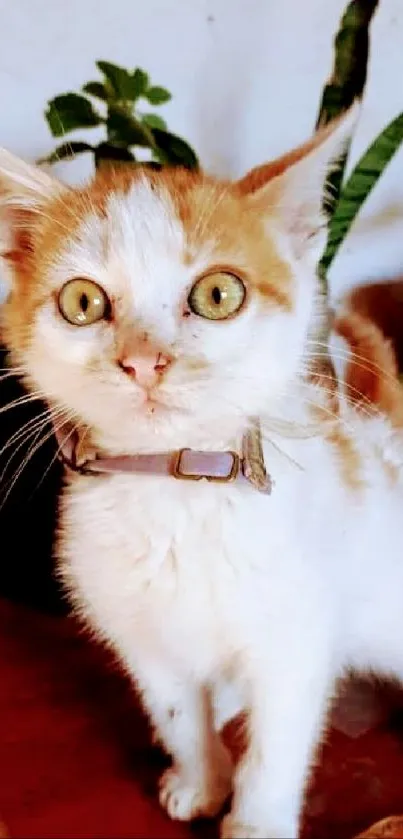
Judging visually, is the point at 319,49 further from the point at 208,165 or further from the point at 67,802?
the point at 67,802

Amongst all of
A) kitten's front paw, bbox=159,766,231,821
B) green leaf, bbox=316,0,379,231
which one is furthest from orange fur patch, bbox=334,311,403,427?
kitten's front paw, bbox=159,766,231,821

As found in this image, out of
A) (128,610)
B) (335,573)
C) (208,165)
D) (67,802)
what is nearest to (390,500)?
(335,573)

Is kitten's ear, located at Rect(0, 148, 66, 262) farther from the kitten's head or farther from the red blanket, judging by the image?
the red blanket

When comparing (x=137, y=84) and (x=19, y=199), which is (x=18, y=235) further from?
(x=137, y=84)

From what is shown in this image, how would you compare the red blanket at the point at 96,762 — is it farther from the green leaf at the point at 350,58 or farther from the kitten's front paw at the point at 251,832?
the green leaf at the point at 350,58

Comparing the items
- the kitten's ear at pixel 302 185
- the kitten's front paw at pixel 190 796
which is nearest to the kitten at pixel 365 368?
the kitten's ear at pixel 302 185

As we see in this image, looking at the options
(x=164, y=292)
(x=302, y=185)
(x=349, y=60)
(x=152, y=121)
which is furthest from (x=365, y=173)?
(x=164, y=292)
